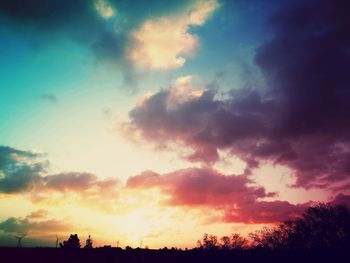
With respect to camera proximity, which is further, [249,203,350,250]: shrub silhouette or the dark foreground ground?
[249,203,350,250]: shrub silhouette

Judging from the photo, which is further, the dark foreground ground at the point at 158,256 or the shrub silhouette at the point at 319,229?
the shrub silhouette at the point at 319,229

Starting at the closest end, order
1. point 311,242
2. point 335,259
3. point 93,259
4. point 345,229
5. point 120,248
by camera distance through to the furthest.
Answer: point 93,259
point 120,248
point 335,259
point 345,229
point 311,242

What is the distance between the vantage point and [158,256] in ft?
117

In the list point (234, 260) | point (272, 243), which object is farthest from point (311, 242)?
point (234, 260)

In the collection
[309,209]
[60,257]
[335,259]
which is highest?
[309,209]

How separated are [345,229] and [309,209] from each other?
9.48 meters

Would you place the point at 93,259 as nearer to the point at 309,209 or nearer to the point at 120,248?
the point at 120,248

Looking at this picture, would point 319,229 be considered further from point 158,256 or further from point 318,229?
point 158,256

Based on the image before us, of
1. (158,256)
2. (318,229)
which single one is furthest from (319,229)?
(158,256)

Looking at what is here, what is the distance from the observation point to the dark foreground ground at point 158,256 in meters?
30.3

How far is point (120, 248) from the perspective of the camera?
3475 cm

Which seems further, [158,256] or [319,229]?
[319,229]

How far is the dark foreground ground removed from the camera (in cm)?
3028

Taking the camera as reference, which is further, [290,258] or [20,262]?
[290,258]
